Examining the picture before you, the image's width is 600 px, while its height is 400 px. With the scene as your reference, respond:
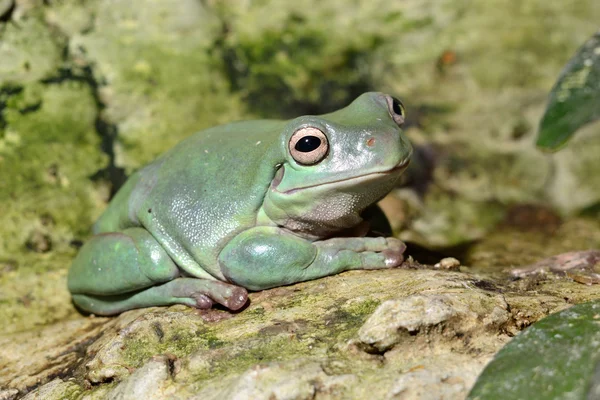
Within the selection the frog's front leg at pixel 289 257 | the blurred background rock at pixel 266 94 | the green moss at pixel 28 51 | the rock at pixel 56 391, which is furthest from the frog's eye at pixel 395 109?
the green moss at pixel 28 51

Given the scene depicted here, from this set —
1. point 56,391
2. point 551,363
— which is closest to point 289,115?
point 56,391

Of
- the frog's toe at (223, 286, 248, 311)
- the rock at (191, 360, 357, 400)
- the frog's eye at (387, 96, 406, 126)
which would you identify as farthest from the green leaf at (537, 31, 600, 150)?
the frog's toe at (223, 286, 248, 311)

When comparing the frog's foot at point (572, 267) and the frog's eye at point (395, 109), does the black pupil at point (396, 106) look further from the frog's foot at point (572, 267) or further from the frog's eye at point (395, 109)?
the frog's foot at point (572, 267)

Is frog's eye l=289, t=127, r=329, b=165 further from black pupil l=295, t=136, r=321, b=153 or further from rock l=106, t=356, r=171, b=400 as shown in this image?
rock l=106, t=356, r=171, b=400

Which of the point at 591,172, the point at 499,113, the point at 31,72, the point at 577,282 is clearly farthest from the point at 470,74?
the point at 31,72

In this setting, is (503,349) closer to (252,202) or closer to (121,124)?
(252,202)

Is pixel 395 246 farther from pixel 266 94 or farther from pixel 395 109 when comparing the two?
pixel 266 94
